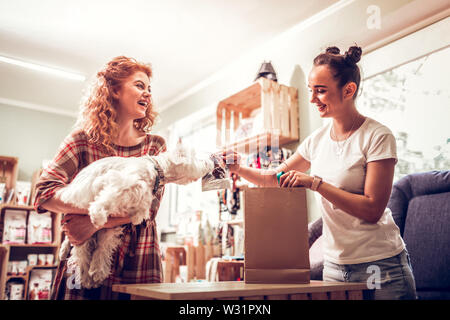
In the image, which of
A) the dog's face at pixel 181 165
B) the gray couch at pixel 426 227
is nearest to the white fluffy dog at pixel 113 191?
the dog's face at pixel 181 165

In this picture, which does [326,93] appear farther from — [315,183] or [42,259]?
[42,259]

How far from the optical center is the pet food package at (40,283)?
4.02 m

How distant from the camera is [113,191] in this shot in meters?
0.82

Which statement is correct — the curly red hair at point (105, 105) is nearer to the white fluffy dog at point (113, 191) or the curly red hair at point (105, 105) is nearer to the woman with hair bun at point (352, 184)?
the white fluffy dog at point (113, 191)

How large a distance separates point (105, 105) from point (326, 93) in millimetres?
746

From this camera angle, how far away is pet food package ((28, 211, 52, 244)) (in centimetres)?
418

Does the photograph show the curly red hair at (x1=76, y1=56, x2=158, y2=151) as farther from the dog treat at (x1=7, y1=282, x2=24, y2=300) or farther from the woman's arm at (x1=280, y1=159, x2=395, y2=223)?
the dog treat at (x1=7, y1=282, x2=24, y2=300)

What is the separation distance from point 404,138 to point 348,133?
3.33 feet

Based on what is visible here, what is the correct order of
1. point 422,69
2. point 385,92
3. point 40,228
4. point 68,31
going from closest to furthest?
1. point 422,69
2. point 385,92
3. point 68,31
4. point 40,228

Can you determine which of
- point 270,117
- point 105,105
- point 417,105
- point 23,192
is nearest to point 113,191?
point 105,105

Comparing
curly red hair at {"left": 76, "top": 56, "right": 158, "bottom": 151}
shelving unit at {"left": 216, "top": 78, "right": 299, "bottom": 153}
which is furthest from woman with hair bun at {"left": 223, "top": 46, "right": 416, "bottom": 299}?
shelving unit at {"left": 216, "top": 78, "right": 299, "bottom": 153}

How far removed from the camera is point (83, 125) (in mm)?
1124
